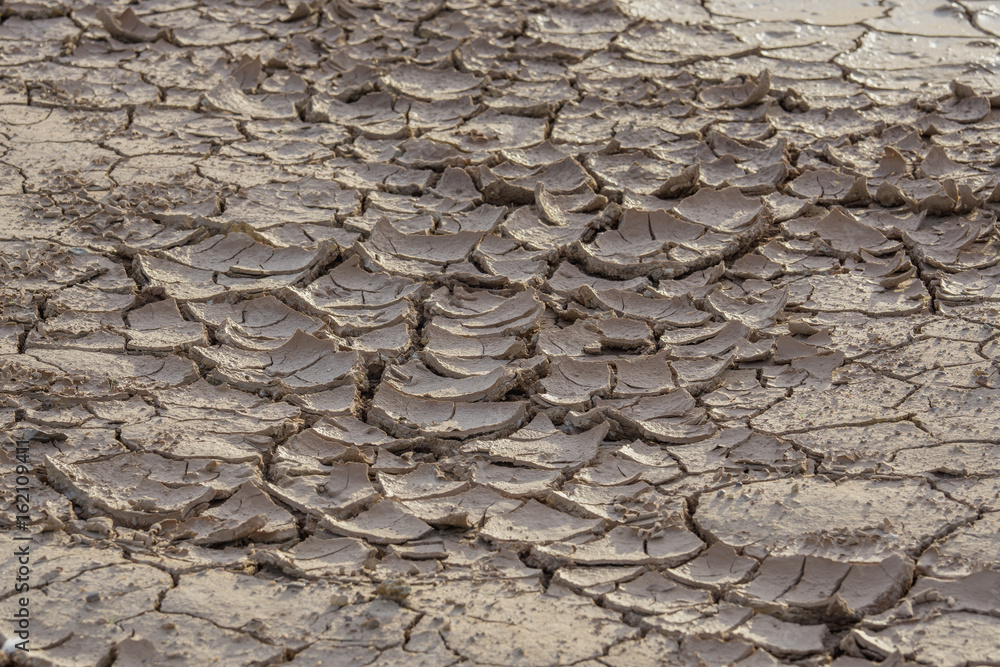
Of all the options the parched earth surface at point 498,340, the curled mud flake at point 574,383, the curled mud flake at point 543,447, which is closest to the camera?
the parched earth surface at point 498,340

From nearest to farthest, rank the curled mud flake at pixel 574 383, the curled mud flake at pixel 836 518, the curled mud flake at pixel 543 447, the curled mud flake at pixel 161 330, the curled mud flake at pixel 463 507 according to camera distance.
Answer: the curled mud flake at pixel 836 518 < the curled mud flake at pixel 463 507 < the curled mud flake at pixel 543 447 < the curled mud flake at pixel 574 383 < the curled mud flake at pixel 161 330

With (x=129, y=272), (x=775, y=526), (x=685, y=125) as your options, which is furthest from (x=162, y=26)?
(x=775, y=526)

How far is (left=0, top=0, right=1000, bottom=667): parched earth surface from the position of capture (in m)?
1.96

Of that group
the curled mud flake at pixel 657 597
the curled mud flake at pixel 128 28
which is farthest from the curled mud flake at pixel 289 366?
the curled mud flake at pixel 128 28

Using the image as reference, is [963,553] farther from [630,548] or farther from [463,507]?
[463,507]

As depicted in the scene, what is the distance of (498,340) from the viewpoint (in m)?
2.72

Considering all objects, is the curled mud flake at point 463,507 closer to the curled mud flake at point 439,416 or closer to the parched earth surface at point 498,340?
the parched earth surface at point 498,340

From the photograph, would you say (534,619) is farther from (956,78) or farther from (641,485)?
(956,78)

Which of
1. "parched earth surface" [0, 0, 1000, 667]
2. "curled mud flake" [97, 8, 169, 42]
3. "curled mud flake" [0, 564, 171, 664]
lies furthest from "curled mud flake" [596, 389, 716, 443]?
"curled mud flake" [97, 8, 169, 42]

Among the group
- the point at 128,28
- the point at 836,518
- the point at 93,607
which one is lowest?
the point at 93,607

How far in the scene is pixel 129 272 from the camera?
299cm

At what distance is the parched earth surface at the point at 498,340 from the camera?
1.96m

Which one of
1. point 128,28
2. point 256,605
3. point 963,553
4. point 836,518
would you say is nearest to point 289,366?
point 256,605

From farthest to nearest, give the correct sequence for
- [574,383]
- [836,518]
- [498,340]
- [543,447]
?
[498,340] → [574,383] → [543,447] → [836,518]
